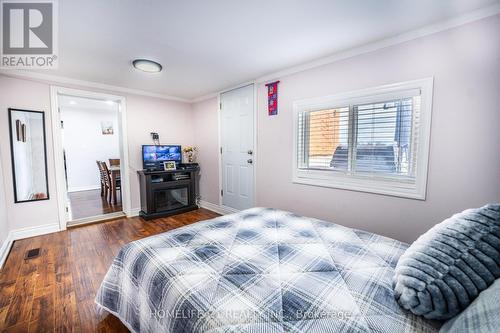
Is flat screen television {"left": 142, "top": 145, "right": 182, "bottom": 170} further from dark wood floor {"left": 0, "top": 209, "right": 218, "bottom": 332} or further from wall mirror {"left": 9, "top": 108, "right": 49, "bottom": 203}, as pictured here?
wall mirror {"left": 9, "top": 108, "right": 49, "bottom": 203}

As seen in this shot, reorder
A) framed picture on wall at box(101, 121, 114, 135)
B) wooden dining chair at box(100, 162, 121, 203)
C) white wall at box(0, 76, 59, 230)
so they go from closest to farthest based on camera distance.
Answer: white wall at box(0, 76, 59, 230) < wooden dining chair at box(100, 162, 121, 203) < framed picture on wall at box(101, 121, 114, 135)

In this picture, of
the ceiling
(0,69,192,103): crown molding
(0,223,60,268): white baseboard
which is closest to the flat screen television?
(0,69,192,103): crown molding

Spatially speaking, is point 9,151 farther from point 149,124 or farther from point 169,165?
point 169,165

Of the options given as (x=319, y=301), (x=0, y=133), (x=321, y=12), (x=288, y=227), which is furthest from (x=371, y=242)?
(x=0, y=133)

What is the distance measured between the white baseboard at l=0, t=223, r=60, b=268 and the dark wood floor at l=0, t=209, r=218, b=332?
81mm

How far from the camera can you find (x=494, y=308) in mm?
625

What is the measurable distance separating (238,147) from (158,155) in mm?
1582

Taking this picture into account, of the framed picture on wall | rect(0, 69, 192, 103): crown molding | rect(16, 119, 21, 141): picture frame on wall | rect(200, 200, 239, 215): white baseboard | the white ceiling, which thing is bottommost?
rect(200, 200, 239, 215): white baseboard

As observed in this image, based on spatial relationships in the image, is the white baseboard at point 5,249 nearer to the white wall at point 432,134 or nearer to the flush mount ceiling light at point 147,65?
the white wall at point 432,134

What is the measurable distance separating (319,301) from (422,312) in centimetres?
38

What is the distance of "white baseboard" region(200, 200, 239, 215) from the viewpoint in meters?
3.90

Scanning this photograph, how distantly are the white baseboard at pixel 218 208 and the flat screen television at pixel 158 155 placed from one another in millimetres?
1038

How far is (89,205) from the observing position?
4516mm

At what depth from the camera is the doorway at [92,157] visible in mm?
3959
